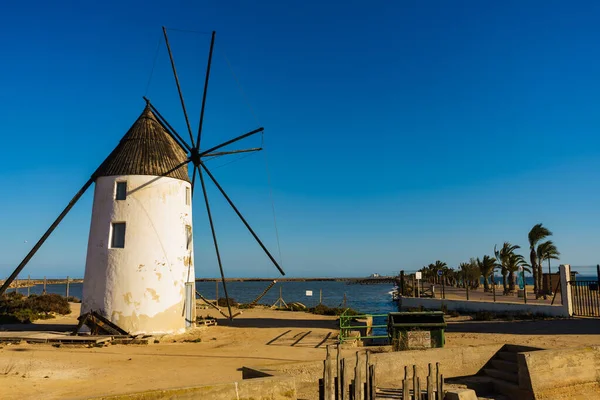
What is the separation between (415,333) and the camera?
16.0 meters

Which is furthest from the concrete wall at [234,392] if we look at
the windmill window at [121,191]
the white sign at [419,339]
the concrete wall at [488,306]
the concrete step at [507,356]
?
the concrete wall at [488,306]

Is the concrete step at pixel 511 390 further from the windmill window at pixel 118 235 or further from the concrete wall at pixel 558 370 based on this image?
the windmill window at pixel 118 235

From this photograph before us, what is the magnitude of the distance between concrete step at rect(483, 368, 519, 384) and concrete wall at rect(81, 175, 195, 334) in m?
14.2

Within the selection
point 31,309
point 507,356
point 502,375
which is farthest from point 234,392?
point 31,309

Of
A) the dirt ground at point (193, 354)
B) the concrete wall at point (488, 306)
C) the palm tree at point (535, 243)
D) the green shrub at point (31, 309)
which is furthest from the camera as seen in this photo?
the palm tree at point (535, 243)

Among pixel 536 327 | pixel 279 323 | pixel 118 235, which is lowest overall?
pixel 279 323

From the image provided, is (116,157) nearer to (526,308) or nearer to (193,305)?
(193,305)

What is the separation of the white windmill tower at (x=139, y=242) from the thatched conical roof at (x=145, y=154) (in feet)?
0.15

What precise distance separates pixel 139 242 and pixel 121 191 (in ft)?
8.70

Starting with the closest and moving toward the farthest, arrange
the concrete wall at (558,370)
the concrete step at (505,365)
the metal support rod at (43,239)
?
the concrete wall at (558,370), the concrete step at (505,365), the metal support rod at (43,239)

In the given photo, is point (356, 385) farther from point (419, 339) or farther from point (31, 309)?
point (31, 309)

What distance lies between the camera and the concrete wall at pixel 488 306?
2639cm

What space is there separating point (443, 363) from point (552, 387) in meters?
2.80

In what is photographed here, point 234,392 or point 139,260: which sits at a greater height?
point 139,260
